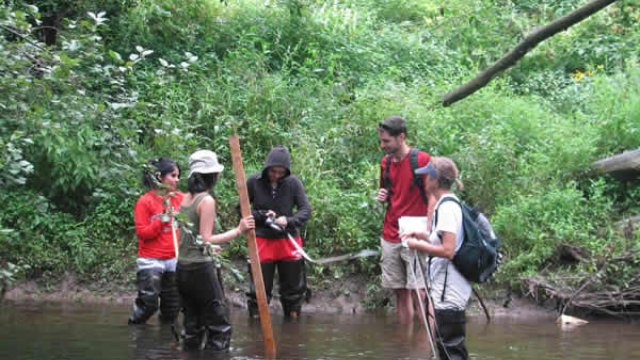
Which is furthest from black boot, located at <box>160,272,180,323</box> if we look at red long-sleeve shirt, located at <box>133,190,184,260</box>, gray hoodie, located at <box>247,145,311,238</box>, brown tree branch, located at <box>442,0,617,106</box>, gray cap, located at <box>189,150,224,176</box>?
brown tree branch, located at <box>442,0,617,106</box>

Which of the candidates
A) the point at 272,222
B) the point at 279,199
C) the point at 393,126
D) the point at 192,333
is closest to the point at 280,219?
the point at 272,222

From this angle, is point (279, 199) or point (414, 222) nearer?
point (414, 222)

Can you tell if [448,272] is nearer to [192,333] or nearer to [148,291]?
[192,333]

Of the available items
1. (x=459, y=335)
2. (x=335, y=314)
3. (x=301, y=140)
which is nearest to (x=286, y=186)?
(x=335, y=314)

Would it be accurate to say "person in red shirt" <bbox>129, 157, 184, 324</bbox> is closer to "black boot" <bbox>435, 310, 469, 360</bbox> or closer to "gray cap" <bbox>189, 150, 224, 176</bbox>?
"gray cap" <bbox>189, 150, 224, 176</bbox>

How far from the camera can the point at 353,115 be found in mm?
14305

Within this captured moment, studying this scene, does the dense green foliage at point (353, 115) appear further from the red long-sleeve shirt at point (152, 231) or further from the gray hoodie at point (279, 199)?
the gray hoodie at point (279, 199)

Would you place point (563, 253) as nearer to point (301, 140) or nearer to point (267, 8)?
point (301, 140)

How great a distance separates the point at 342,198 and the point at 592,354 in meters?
4.70

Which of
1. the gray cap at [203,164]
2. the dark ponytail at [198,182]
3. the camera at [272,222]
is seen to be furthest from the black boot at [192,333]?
the camera at [272,222]

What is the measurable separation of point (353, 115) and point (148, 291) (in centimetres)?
530

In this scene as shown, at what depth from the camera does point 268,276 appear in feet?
34.4

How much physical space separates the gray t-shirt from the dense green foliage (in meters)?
3.72

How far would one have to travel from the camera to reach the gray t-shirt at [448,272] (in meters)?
6.85
